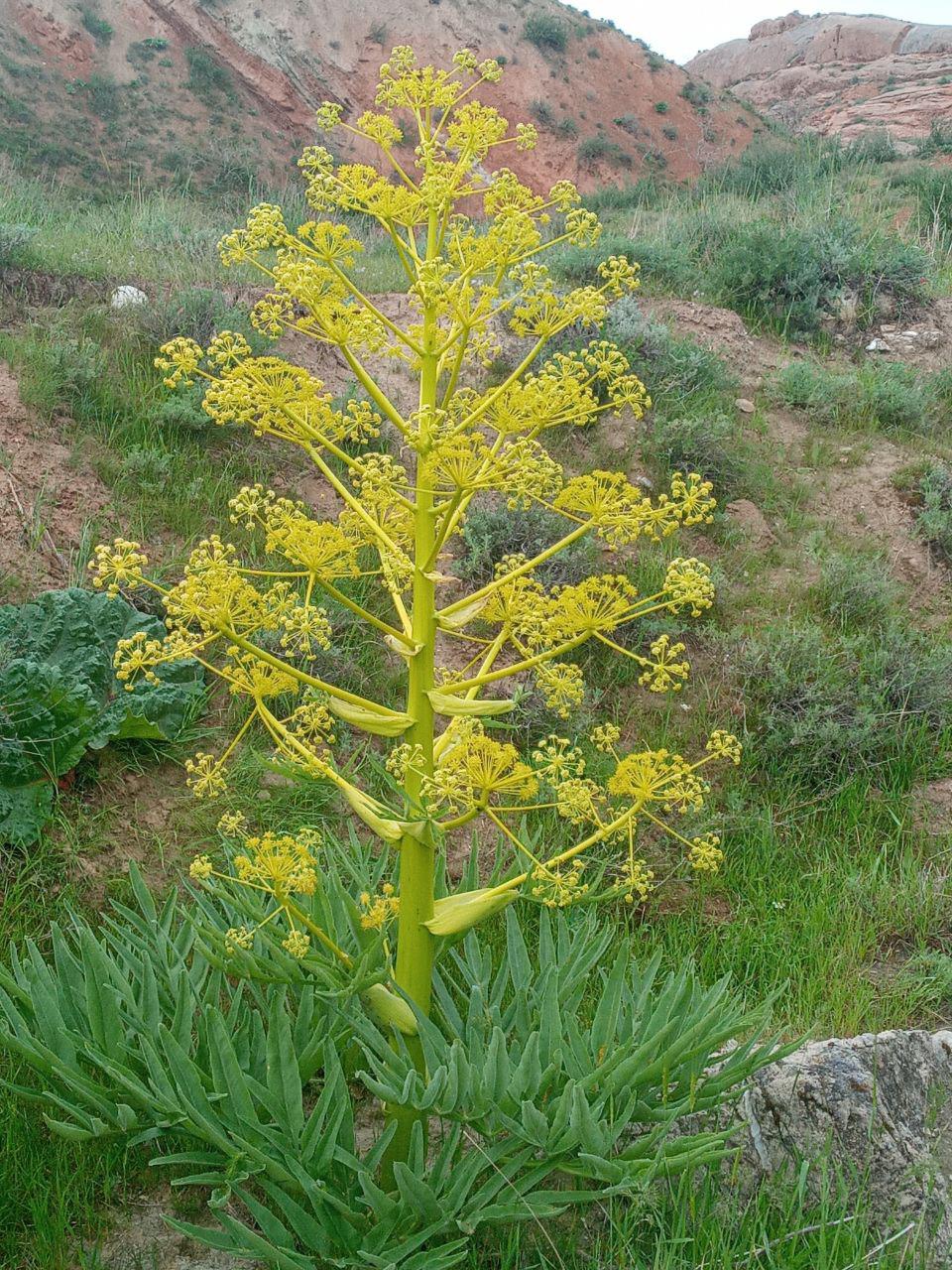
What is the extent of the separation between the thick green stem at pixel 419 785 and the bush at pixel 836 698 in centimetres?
277

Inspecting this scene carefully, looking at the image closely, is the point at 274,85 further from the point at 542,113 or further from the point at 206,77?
the point at 542,113

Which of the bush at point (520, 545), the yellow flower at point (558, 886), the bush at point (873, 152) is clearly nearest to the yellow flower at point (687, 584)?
the yellow flower at point (558, 886)

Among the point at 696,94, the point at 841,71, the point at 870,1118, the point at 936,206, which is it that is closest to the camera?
the point at 870,1118

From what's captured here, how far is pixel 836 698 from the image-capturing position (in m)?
4.95

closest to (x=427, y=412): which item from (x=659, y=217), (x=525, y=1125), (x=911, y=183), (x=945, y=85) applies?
(x=525, y=1125)

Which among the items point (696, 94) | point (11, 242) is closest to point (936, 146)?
point (696, 94)

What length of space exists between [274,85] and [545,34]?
8.29 meters

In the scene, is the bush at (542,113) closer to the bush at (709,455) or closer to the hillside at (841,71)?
the hillside at (841,71)

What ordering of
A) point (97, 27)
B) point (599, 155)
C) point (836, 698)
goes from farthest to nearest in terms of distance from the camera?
point (599, 155) < point (97, 27) < point (836, 698)

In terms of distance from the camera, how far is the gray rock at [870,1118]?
2.64 m

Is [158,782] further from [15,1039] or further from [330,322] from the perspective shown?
[330,322]

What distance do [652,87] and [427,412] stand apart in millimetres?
32177

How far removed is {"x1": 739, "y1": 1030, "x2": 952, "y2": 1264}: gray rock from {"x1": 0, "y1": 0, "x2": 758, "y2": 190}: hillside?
20571 mm

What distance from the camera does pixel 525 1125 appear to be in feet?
7.16
